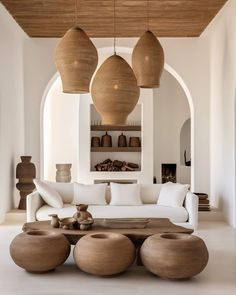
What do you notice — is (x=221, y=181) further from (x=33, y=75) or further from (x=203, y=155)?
(x=33, y=75)

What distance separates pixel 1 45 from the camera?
8109mm

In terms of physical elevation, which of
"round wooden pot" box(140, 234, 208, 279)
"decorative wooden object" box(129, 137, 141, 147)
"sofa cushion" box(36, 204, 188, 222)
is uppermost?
"decorative wooden object" box(129, 137, 141, 147)

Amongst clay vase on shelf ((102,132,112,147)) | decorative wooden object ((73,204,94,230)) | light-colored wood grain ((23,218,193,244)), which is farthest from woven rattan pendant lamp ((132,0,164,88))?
clay vase on shelf ((102,132,112,147))

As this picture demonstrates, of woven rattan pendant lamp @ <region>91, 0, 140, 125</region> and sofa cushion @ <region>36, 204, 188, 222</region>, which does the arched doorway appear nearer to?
sofa cushion @ <region>36, 204, 188, 222</region>

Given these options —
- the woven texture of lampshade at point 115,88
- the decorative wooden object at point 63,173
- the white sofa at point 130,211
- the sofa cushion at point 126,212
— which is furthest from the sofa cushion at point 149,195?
the decorative wooden object at point 63,173

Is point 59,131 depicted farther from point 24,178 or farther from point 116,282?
point 116,282

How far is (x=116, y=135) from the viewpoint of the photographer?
38.4 feet

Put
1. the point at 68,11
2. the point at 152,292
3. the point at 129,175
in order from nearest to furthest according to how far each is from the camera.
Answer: the point at 152,292 → the point at 68,11 → the point at 129,175

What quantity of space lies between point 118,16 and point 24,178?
3198 mm

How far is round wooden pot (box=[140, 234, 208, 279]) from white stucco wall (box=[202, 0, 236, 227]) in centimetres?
322

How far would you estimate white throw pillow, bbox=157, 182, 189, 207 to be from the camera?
298 inches

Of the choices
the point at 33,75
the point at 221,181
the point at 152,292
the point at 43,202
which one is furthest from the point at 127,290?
the point at 33,75

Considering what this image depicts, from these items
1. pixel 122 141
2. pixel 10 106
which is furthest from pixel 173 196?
pixel 122 141

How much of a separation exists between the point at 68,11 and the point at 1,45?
1.22m
